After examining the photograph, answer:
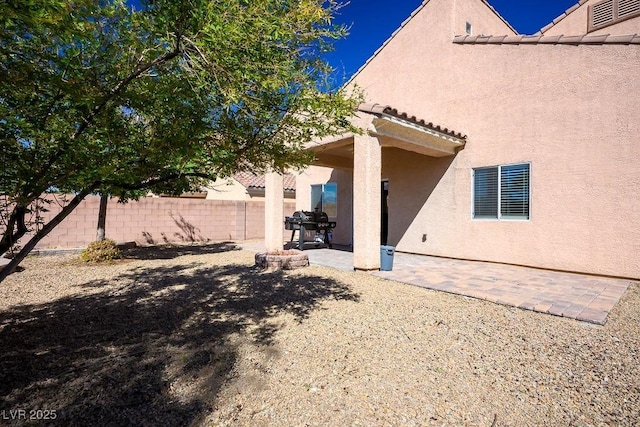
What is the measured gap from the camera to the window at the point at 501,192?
26.0 ft

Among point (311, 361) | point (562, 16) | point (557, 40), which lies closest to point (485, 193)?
point (557, 40)

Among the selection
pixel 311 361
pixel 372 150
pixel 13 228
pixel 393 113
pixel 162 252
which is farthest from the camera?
pixel 162 252

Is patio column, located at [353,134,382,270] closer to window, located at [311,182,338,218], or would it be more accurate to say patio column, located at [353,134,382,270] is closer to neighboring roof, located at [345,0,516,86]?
neighboring roof, located at [345,0,516,86]

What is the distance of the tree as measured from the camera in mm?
2088

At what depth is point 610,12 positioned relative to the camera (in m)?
9.14

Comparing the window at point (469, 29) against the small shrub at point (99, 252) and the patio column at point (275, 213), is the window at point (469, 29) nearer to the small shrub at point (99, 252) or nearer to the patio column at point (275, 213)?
the patio column at point (275, 213)

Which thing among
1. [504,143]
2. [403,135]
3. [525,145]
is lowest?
[525,145]

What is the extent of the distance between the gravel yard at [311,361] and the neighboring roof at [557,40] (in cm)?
499

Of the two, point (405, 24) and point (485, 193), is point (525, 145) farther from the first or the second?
point (405, 24)

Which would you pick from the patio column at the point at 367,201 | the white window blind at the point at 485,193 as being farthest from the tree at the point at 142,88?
the white window blind at the point at 485,193

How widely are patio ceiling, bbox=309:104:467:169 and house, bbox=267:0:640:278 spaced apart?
0.04 m

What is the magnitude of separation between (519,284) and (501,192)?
3.01 metres

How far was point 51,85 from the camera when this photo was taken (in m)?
2.12

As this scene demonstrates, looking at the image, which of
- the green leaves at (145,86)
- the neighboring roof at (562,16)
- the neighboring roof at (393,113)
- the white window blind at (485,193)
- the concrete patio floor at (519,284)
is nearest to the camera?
the green leaves at (145,86)
